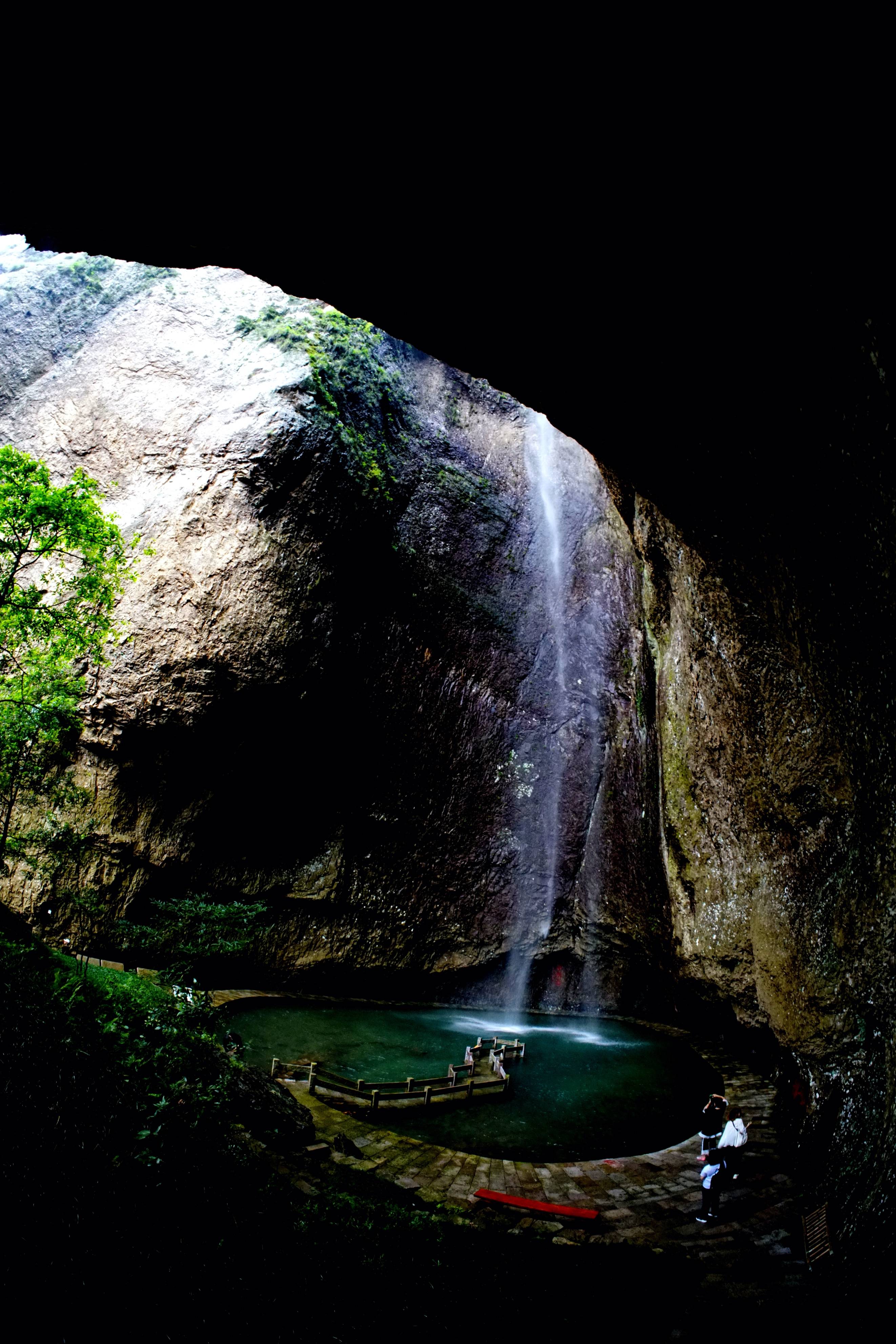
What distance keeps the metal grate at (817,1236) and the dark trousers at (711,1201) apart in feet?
3.21

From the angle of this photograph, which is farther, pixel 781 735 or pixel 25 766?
pixel 25 766

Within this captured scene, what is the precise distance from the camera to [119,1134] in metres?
4.56

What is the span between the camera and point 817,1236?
5.78 m

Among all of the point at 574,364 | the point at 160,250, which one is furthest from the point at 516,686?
the point at 160,250

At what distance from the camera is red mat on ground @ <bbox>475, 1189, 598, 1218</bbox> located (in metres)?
6.89

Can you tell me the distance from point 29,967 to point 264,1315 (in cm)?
542

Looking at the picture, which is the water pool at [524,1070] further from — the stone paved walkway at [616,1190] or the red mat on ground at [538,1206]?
the red mat on ground at [538,1206]

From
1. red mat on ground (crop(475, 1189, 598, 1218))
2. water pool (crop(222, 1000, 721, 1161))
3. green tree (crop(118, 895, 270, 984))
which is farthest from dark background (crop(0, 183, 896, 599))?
water pool (crop(222, 1000, 721, 1161))

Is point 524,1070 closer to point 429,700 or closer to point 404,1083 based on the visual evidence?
point 404,1083

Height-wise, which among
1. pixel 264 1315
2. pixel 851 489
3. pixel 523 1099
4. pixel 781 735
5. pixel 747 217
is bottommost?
pixel 523 1099

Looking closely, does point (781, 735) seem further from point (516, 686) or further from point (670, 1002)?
point (670, 1002)

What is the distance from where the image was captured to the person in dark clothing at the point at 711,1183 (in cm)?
697

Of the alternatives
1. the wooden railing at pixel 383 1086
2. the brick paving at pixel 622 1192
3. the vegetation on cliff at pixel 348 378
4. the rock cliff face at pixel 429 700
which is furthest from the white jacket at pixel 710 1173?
the vegetation on cliff at pixel 348 378

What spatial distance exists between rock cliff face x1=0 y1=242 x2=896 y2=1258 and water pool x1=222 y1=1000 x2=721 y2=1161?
77.3 inches
